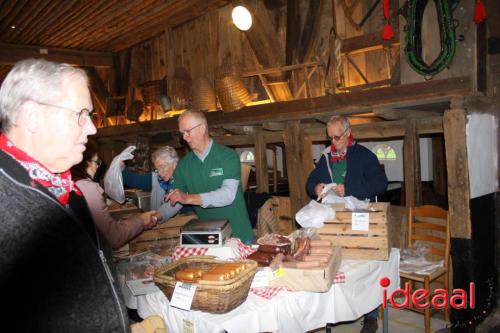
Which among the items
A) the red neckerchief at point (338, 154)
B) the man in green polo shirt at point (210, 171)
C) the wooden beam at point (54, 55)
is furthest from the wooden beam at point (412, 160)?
the wooden beam at point (54, 55)

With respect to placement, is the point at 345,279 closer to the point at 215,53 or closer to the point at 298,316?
the point at 298,316

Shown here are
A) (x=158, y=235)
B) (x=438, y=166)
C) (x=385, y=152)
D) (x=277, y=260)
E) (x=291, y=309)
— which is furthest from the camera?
(x=385, y=152)

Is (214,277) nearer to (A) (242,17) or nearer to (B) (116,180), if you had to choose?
(B) (116,180)

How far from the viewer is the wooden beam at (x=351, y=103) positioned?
13.6ft

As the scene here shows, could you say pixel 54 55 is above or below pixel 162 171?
above

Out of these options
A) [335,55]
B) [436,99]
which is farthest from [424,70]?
[335,55]

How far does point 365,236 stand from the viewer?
3.17 m

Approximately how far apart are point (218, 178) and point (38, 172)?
238cm

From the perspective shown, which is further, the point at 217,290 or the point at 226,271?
the point at 226,271

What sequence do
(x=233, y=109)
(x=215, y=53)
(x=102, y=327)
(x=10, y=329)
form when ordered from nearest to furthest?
1. (x=10, y=329)
2. (x=102, y=327)
3. (x=233, y=109)
4. (x=215, y=53)

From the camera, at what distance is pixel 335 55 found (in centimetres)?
503

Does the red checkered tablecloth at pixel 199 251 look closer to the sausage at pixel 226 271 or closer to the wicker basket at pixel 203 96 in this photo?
the sausage at pixel 226 271

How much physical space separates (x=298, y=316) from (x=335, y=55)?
3578 mm

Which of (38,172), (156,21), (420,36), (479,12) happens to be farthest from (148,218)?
(156,21)
